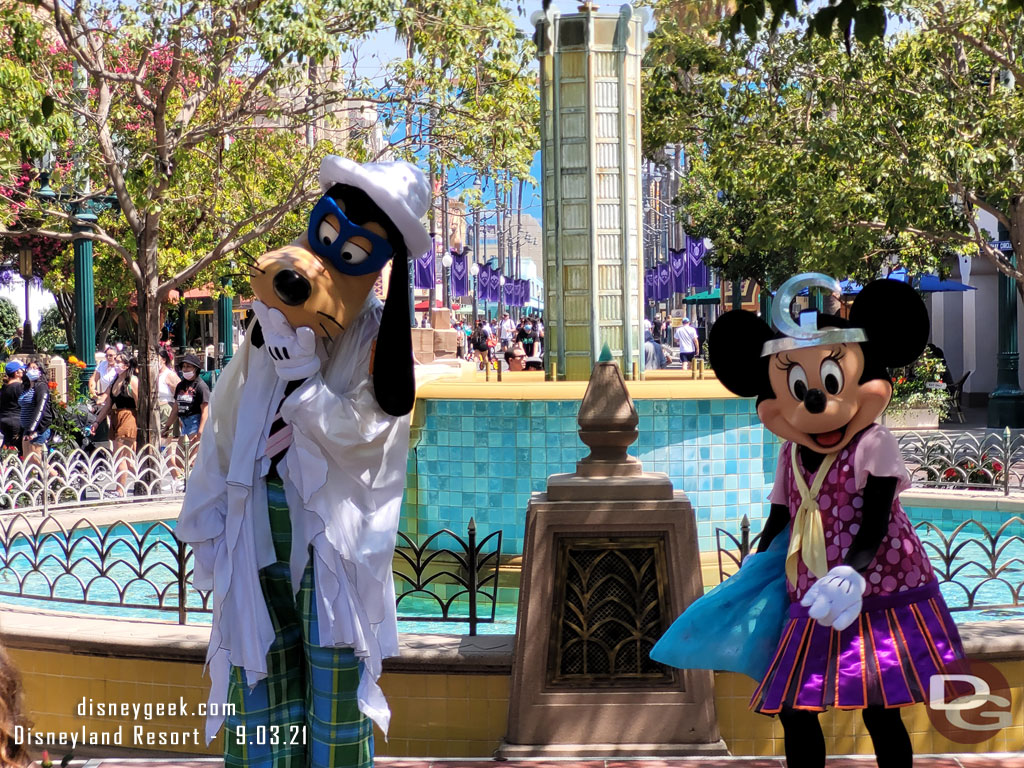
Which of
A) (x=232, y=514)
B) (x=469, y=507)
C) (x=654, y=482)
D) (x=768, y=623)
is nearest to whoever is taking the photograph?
(x=232, y=514)

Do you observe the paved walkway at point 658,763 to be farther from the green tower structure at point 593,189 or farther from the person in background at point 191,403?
the person in background at point 191,403

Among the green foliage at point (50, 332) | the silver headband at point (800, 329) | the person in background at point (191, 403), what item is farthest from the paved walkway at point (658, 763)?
the green foliage at point (50, 332)

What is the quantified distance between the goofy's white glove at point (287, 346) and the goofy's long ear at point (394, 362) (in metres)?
0.21

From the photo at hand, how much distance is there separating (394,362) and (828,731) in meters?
2.59

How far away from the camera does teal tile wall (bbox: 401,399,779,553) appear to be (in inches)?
337

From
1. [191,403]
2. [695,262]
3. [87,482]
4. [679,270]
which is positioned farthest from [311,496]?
[679,270]

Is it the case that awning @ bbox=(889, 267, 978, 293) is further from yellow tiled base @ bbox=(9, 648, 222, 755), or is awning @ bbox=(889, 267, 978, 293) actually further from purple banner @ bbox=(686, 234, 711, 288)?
yellow tiled base @ bbox=(9, 648, 222, 755)

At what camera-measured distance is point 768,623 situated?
4379 millimetres

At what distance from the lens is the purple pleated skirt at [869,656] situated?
4.04 metres

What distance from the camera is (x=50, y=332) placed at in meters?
50.8

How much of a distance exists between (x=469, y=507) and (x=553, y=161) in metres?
2.75

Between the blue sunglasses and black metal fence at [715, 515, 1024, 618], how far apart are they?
Result: 7.68ft

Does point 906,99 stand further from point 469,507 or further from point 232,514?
point 232,514

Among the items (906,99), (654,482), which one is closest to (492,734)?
(654,482)
